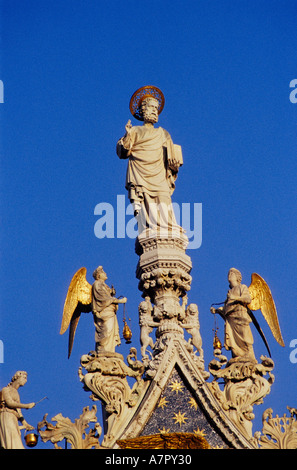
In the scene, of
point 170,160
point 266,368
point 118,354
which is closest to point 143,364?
point 118,354

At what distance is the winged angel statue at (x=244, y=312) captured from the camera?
32.7m

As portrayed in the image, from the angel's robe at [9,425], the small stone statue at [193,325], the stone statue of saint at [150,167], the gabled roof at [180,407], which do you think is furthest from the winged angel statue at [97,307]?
the angel's robe at [9,425]

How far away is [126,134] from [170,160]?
4.05 feet

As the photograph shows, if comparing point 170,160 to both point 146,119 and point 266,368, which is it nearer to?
point 146,119

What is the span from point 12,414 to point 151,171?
25.1 ft

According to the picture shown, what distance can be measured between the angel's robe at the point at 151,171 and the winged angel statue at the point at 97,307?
2.09 m

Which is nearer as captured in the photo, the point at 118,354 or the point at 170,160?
the point at 118,354

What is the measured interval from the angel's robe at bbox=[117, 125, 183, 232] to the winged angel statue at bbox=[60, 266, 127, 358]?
6.86ft

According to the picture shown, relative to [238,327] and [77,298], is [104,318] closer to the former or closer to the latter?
[77,298]

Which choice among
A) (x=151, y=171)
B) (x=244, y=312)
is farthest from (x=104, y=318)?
(x=151, y=171)

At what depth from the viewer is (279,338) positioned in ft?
110

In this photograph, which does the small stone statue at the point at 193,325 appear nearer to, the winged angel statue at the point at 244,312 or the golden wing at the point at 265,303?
the winged angel statue at the point at 244,312

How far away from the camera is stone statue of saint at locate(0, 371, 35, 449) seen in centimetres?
2970
